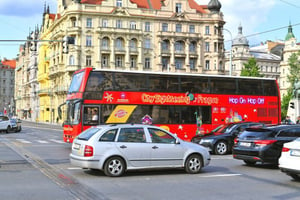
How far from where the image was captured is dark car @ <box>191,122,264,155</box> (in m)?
19.6

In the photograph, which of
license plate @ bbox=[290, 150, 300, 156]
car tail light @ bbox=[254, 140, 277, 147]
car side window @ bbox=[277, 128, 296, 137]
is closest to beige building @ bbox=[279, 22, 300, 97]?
car side window @ bbox=[277, 128, 296, 137]

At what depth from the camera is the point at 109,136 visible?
11914mm

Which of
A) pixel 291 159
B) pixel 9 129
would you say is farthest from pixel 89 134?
pixel 9 129

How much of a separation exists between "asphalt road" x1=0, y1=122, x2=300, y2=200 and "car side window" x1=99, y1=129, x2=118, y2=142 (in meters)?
1.07

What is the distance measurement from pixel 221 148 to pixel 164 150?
7.98 m

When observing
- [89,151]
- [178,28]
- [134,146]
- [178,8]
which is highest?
[178,8]

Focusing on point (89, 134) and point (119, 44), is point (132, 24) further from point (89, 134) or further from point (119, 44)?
point (89, 134)

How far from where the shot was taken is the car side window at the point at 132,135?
12031mm

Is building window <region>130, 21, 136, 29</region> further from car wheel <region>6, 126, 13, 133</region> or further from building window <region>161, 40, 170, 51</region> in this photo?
car wheel <region>6, 126, 13, 133</region>

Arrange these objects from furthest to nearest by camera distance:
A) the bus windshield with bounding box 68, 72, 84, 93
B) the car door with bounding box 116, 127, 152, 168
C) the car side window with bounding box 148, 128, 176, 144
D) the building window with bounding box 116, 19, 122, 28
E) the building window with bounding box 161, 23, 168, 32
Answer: the building window with bounding box 161, 23, 168, 32, the building window with bounding box 116, 19, 122, 28, the bus windshield with bounding box 68, 72, 84, 93, the car side window with bounding box 148, 128, 176, 144, the car door with bounding box 116, 127, 152, 168

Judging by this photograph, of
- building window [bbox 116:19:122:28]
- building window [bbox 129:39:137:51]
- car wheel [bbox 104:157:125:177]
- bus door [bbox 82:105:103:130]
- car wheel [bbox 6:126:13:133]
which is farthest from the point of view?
building window [bbox 129:39:137:51]

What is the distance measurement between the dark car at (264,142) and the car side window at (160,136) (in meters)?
3.21

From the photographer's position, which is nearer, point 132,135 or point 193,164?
point 132,135

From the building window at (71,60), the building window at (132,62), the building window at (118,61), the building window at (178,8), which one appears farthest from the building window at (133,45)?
the building window at (178,8)
